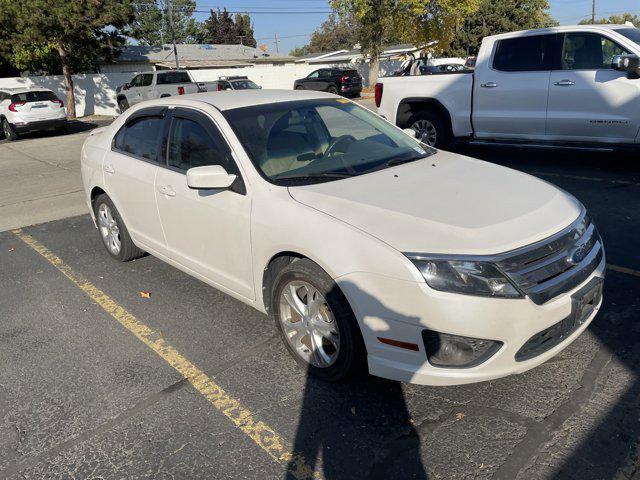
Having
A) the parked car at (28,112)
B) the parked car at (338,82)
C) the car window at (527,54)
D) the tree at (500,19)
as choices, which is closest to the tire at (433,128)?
the car window at (527,54)

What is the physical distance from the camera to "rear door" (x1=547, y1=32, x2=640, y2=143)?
6.97 meters

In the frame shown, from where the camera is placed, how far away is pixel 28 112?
688 inches

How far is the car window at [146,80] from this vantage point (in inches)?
870

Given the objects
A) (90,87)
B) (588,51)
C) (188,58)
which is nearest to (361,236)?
(588,51)

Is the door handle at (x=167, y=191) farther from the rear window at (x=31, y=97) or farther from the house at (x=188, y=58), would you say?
the house at (x=188, y=58)

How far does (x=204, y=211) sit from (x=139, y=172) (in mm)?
1042

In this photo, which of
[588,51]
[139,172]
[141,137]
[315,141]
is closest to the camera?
[315,141]

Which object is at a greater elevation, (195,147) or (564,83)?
(564,83)

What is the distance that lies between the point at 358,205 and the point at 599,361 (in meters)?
1.74

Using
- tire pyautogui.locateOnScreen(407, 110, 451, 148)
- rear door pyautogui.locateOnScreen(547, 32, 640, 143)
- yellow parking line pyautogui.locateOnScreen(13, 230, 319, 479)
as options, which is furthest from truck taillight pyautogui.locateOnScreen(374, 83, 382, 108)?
yellow parking line pyautogui.locateOnScreen(13, 230, 319, 479)

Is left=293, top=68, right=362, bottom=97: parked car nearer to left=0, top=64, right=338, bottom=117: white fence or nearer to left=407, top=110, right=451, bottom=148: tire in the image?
left=0, top=64, right=338, bottom=117: white fence

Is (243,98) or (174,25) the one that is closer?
(243,98)

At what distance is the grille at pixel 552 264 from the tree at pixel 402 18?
28.5 m

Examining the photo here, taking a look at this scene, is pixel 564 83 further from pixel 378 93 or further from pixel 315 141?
pixel 315 141
